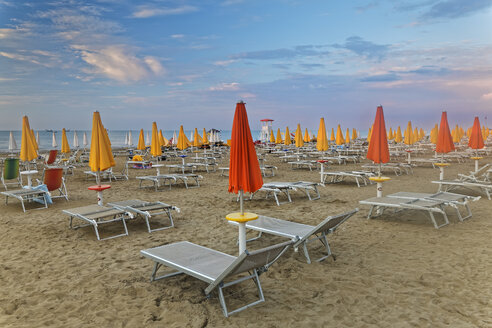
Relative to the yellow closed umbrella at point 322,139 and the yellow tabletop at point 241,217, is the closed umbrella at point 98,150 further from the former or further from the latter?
the yellow closed umbrella at point 322,139

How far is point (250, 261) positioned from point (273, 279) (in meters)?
1.03

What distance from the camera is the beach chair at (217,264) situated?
304 centimetres

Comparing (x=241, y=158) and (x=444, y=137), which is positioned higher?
(x=444, y=137)

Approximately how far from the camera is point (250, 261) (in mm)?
3045

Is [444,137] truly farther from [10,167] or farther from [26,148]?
[10,167]

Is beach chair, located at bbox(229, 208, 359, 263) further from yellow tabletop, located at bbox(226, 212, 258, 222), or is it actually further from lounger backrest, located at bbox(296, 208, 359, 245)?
yellow tabletop, located at bbox(226, 212, 258, 222)

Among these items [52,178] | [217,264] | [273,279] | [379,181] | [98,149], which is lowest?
[273,279]

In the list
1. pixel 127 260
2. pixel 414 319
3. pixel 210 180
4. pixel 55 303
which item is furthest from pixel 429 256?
pixel 210 180

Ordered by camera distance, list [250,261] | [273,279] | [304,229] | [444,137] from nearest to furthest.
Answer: [250,261] < [273,279] < [304,229] < [444,137]

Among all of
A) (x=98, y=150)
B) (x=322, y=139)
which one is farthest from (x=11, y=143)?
(x=322, y=139)

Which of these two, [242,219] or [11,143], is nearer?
[242,219]

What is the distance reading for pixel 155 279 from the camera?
389 centimetres

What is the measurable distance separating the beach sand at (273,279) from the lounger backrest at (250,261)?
386mm

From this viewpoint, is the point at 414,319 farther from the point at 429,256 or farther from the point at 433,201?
the point at 433,201
